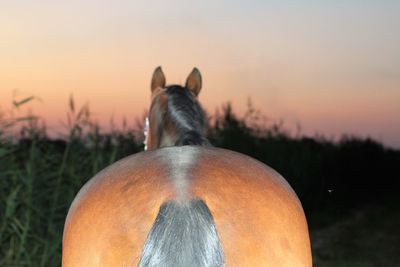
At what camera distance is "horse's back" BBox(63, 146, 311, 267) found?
2564 millimetres

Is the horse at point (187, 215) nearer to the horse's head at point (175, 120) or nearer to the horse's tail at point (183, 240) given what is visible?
the horse's tail at point (183, 240)

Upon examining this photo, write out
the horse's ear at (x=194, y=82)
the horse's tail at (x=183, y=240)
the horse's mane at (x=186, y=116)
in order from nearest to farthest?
the horse's tail at (x=183, y=240), the horse's mane at (x=186, y=116), the horse's ear at (x=194, y=82)

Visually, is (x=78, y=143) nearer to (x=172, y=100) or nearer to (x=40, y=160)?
(x=40, y=160)

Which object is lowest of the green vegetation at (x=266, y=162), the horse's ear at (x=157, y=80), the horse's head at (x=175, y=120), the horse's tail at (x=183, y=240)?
the green vegetation at (x=266, y=162)

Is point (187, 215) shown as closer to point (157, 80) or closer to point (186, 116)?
point (186, 116)

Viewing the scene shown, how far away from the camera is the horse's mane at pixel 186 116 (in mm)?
3324

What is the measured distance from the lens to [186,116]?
3.52 m

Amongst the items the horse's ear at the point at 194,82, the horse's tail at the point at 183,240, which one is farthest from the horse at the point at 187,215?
the horse's ear at the point at 194,82

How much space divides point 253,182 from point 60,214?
386cm

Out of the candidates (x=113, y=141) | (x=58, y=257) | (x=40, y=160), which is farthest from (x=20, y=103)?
(x=113, y=141)

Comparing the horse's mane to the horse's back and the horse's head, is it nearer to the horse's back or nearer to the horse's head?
the horse's head

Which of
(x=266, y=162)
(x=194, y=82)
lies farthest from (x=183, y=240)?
(x=266, y=162)

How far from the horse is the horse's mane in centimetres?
41

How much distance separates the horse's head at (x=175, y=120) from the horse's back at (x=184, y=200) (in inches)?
19.8
